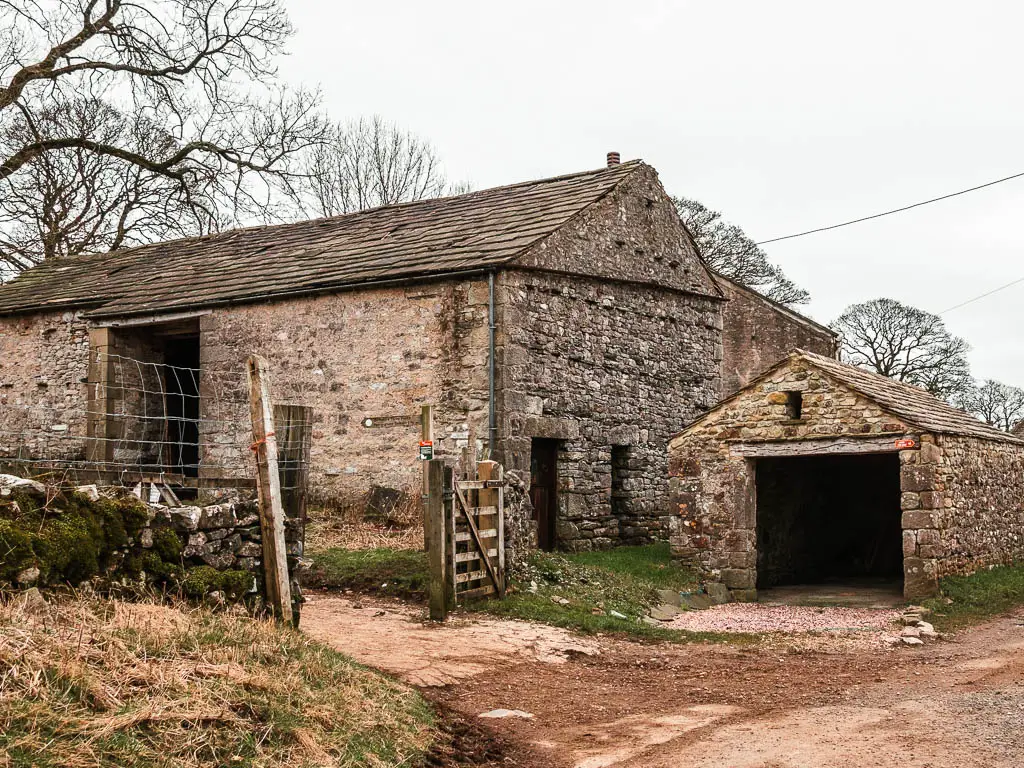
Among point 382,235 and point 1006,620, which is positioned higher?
point 382,235

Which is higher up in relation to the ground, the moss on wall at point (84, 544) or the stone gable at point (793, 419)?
the stone gable at point (793, 419)

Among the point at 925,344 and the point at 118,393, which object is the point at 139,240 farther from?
the point at 925,344

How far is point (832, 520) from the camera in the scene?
17203 mm

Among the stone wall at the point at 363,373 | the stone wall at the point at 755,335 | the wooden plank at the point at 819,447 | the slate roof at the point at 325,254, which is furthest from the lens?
the stone wall at the point at 755,335

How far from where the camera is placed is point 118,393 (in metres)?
17.5

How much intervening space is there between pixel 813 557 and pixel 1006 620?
5727 mm

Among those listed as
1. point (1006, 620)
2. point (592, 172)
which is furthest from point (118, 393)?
point (1006, 620)

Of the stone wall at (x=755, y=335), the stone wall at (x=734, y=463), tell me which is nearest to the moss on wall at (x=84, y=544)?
the stone wall at (x=734, y=463)

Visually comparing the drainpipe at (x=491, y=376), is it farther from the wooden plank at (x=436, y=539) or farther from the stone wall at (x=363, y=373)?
the wooden plank at (x=436, y=539)

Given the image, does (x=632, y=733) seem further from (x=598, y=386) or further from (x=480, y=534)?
(x=598, y=386)

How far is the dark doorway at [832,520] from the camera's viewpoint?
610 inches

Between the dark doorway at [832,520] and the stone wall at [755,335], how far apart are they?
5.74m

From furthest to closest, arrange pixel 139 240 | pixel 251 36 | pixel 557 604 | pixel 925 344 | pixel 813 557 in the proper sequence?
pixel 925 344 → pixel 139 240 → pixel 251 36 → pixel 813 557 → pixel 557 604

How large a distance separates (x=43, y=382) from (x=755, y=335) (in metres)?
15.2
